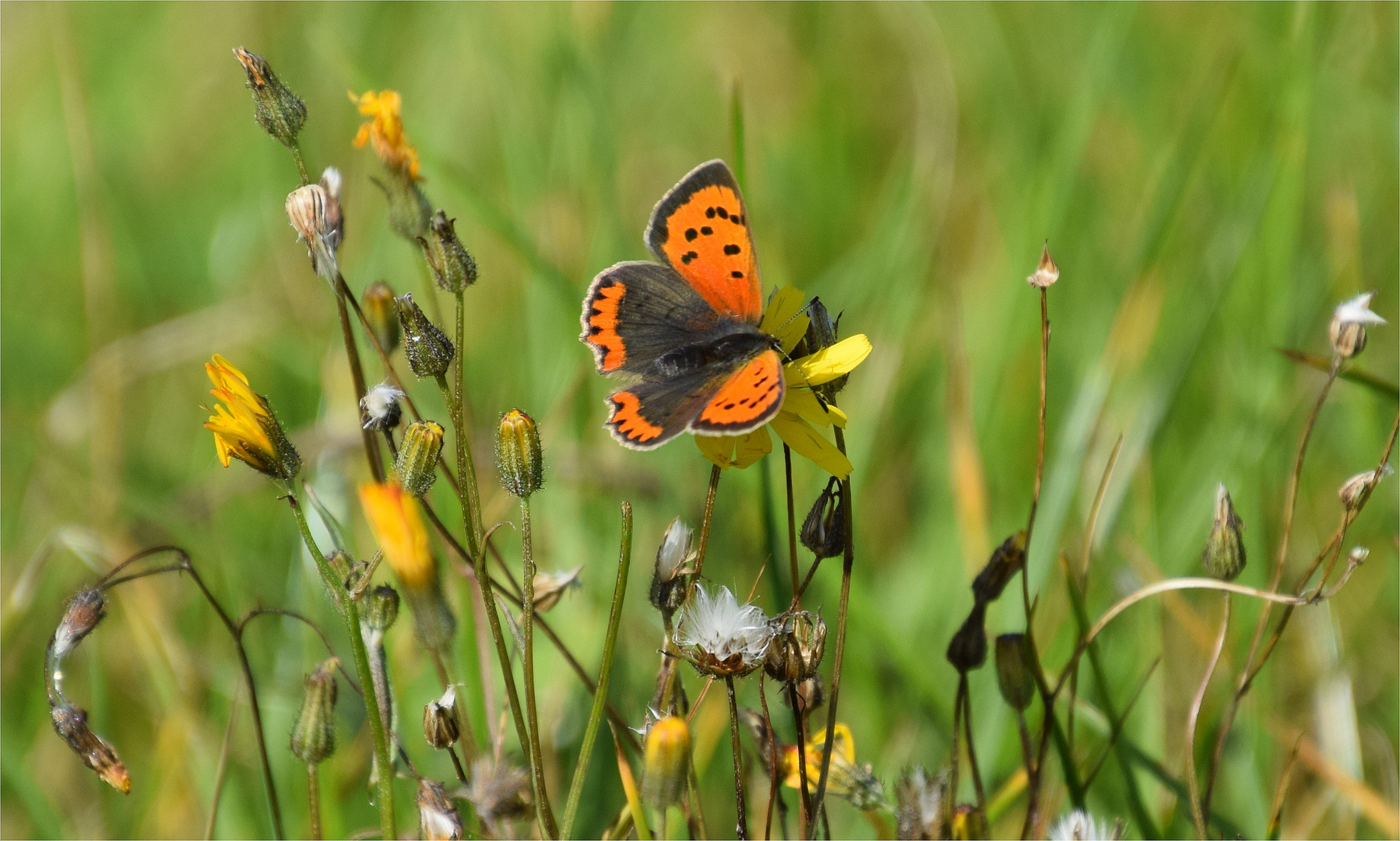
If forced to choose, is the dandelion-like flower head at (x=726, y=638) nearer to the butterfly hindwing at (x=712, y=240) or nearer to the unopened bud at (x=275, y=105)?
the butterfly hindwing at (x=712, y=240)

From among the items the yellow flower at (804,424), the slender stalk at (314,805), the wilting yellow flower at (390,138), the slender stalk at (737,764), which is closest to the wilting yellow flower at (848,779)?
the slender stalk at (737,764)

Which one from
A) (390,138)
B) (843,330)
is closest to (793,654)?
(390,138)

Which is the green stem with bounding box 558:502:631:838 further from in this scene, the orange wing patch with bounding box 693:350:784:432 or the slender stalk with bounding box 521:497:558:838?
the orange wing patch with bounding box 693:350:784:432

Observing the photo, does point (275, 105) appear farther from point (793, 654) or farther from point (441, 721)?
point (793, 654)

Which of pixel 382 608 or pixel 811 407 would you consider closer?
pixel 382 608

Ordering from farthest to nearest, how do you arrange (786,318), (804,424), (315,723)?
(786,318) → (804,424) → (315,723)

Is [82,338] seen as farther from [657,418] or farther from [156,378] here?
[657,418]
